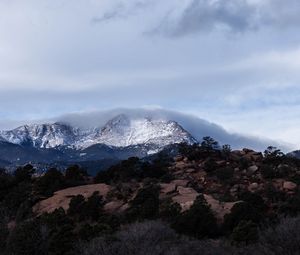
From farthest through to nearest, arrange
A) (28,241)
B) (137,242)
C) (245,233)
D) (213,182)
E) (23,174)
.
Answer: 1. (23,174)
2. (213,182)
3. (245,233)
4. (28,241)
5. (137,242)

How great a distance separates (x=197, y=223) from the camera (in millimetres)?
41750

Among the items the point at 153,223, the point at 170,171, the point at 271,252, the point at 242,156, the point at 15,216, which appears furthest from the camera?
the point at 242,156

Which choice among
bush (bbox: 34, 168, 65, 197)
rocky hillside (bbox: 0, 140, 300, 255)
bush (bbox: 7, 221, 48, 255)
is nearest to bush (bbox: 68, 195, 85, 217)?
rocky hillside (bbox: 0, 140, 300, 255)

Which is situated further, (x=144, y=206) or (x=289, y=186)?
(x=289, y=186)

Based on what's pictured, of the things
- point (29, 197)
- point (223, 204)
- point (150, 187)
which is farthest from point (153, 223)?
point (29, 197)

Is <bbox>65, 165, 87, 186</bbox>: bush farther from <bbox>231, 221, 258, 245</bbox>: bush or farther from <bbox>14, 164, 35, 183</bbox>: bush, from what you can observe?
<bbox>231, 221, 258, 245</bbox>: bush

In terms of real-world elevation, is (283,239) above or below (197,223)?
above

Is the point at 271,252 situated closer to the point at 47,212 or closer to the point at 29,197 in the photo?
the point at 47,212

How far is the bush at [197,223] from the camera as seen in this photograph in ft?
134

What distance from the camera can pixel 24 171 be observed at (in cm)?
6462

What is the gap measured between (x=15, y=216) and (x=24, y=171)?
46.0 ft

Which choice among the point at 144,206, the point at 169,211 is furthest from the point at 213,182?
the point at 169,211

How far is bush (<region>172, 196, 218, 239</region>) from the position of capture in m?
40.8

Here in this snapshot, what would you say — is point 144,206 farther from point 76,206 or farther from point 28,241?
point 28,241
